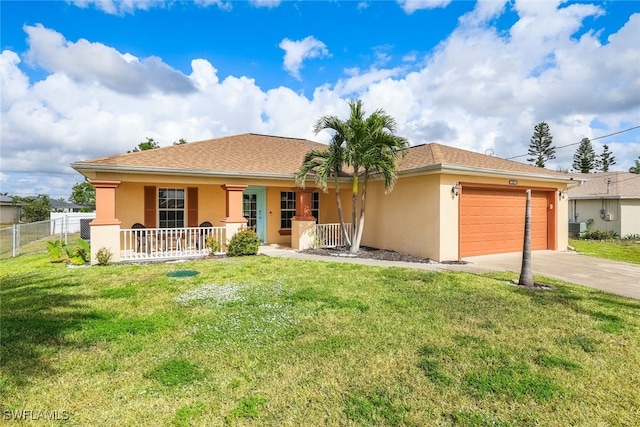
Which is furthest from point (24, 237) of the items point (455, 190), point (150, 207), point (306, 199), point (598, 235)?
point (598, 235)

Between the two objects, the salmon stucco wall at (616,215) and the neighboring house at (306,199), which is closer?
the neighboring house at (306,199)

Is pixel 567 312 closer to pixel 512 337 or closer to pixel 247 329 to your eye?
pixel 512 337

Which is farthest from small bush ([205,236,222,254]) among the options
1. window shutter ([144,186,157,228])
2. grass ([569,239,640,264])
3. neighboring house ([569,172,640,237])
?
neighboring house ([569,172,640,237])

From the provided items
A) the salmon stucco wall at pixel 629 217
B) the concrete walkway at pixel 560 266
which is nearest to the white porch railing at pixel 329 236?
the concrete walkway at pixel 560 266

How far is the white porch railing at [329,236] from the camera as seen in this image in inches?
509

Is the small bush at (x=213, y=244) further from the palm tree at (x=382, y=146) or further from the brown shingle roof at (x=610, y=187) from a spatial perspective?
the brown shingle roof at (x=610, y=187)

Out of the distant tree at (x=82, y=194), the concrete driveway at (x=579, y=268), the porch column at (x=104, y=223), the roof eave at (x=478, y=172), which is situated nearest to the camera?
the concrete driveway at (x=579, y=268)

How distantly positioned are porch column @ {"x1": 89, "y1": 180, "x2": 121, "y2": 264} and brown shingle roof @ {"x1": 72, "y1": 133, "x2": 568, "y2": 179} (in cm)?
63

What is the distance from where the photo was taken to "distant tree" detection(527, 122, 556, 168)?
4369 cm

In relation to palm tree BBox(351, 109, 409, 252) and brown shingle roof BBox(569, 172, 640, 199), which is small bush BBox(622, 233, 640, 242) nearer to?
brown shingle roof BBox(569, 172, 640, 199)

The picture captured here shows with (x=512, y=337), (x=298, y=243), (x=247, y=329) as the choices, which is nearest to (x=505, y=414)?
(x=512, y=337)

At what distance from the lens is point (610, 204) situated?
20.5m

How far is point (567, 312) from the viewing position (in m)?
5.35

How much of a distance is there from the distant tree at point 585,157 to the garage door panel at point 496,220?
44.5 meters
